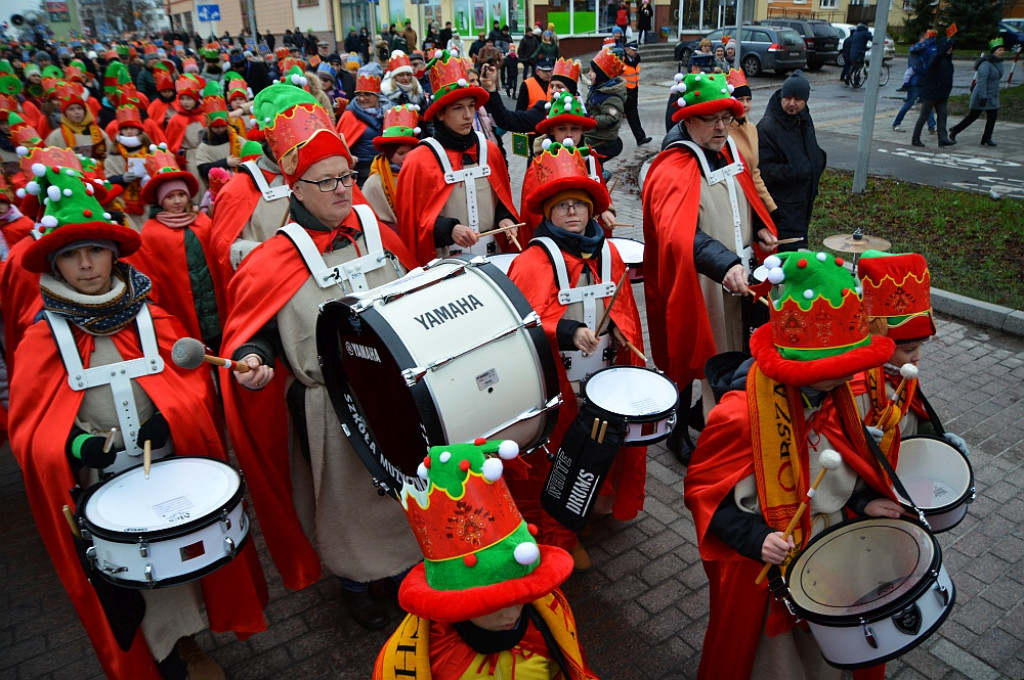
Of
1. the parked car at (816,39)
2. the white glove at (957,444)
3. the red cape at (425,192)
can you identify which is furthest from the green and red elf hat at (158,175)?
the parked car at (816,39)

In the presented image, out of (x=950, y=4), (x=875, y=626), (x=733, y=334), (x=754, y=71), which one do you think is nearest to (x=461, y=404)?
(x=875, y=626)

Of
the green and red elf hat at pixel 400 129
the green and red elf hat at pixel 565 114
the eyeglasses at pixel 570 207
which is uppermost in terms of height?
the green and red elf hat at pixel 565 114

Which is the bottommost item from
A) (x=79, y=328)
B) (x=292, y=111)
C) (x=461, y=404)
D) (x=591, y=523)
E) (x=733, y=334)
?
(x=591, y=523)

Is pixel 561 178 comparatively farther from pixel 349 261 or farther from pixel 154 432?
pixel 154 432

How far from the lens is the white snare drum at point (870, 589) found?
2344mm

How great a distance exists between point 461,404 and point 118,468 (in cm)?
165

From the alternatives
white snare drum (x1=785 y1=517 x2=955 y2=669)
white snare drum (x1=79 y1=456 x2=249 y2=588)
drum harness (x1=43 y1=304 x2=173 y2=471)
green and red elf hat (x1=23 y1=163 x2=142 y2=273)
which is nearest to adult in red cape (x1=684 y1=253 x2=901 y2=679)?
white snare drum (x1=785 y1=517 x2=955 y2=669)

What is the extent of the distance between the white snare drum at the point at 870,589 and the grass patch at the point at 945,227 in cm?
586

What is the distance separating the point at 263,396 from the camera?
366cm

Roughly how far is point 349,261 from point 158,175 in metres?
2.53

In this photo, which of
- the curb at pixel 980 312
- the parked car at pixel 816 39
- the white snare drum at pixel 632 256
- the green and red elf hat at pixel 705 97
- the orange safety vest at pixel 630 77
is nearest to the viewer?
the green and red elf hat at pixel 705 97

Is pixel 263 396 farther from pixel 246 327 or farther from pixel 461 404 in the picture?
pixel 461 404

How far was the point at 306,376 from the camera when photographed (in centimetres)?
366

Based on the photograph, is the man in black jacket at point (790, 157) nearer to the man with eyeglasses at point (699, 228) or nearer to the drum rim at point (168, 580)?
the man with eyeglasses at point (699, 228)
